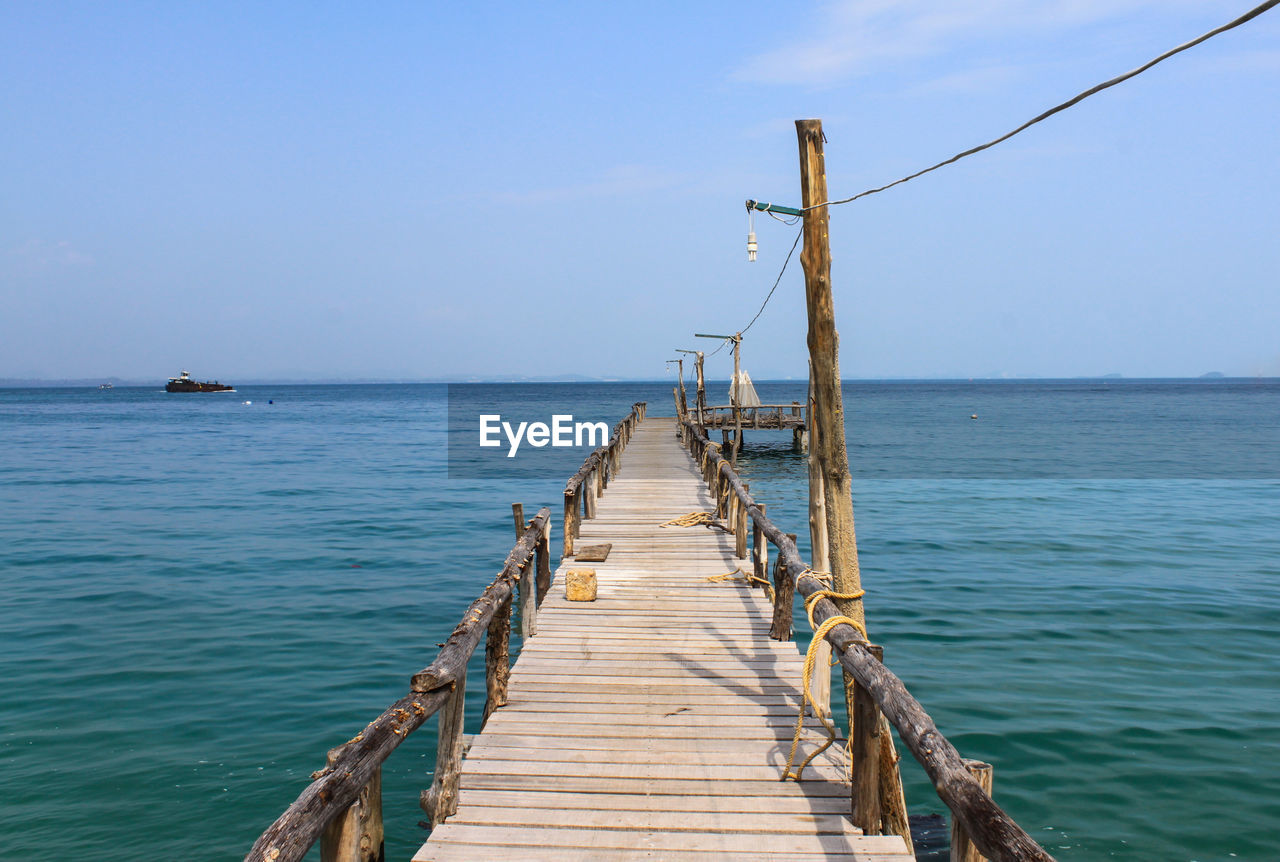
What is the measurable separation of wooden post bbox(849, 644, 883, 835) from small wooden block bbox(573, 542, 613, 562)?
23.7ft

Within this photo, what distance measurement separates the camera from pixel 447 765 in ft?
16.0

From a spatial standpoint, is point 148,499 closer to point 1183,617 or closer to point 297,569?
point 297,569

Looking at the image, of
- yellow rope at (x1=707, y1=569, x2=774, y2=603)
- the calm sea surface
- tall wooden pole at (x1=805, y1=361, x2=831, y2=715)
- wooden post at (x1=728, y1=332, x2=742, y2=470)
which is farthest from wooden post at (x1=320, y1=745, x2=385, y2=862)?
wooden post at (x1=728, y1=332, x2=742, y2=470)

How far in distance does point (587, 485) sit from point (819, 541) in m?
9.70

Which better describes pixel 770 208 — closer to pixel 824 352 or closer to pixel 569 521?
pixel 824 352

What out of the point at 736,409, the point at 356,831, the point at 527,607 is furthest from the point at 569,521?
the point at 736,409

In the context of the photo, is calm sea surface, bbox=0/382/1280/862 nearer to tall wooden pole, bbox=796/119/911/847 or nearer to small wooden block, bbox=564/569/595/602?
small wooden block, bbox=564/569/595/602

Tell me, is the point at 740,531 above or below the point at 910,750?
below

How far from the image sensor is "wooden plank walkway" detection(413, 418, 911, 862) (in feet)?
14.9

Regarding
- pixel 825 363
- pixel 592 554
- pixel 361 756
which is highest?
pixel 825 363

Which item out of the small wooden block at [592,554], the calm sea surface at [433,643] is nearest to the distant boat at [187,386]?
the calm sea surface at [433,643]

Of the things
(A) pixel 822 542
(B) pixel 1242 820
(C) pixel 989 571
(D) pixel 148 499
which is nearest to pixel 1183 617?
(C) pixel 989 571

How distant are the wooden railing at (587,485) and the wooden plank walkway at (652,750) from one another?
235cm

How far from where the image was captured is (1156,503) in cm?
2772
